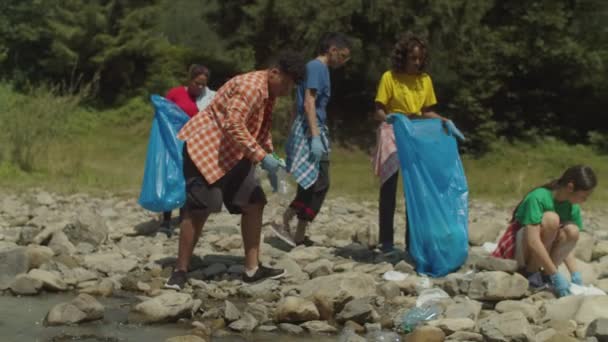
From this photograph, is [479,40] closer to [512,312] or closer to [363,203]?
[363,203]

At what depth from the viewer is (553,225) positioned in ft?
18.9

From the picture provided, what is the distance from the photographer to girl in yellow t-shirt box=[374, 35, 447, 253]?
654 cm

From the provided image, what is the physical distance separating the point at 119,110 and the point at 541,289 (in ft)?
74.3

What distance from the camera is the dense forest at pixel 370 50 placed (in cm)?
2462

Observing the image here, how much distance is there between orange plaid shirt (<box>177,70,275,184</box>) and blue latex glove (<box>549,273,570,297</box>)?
1.84 m

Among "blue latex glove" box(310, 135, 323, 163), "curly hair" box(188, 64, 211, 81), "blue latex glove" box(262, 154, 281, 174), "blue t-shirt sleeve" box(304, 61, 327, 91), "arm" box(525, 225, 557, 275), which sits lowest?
"arm" box(525, 225, 557, 275)

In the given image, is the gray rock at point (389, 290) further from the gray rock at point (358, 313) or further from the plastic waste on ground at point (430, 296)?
the gray rock at point (358, 313)

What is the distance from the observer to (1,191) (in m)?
11.3

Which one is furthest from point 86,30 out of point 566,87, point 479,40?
point 566,87

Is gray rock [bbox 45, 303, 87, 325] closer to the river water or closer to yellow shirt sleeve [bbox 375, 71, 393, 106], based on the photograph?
the river water

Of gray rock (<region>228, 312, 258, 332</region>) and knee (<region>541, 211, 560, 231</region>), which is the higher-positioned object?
knee (<region>541, 211, 560, 231</region>)

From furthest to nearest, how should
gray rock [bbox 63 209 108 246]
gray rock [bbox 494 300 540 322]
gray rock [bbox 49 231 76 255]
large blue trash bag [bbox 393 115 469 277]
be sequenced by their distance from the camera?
gray rock [bbox 63 209 108 246]
gray rock [bbox 49 231 76 255]
large blue trash bag [bbox 393 115 469 277]
gray rock [bbox 494 300 540 322]

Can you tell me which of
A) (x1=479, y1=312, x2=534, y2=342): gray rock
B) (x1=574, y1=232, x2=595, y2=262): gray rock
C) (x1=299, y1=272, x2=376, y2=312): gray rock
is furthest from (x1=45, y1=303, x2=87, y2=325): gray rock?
(x1=574, y1=232, x2=595, y2=262): gray rock

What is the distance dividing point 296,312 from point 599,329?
1.50m
